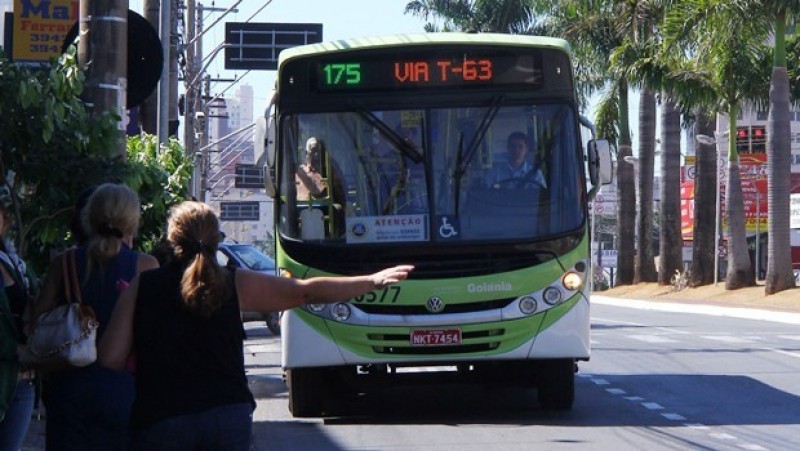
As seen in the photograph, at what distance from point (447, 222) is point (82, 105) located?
175 inches

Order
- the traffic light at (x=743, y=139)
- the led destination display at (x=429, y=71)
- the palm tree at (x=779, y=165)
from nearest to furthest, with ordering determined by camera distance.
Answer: the led destination display at (x=429, y=71), the palm tree at (x=779, y=165), the traffic light at (x=743, y=139)

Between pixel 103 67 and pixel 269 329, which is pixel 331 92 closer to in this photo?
pixel 103 67

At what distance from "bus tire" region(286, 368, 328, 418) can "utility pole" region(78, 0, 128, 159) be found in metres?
4.21

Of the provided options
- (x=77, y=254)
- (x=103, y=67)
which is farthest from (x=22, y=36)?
(x=77, y=254)

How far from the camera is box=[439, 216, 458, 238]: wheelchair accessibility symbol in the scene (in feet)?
43.4

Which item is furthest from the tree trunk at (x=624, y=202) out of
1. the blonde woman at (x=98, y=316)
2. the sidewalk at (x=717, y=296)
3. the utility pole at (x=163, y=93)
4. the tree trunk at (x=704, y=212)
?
the blonde woman at (x=98, y=316)

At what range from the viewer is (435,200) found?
13.4m

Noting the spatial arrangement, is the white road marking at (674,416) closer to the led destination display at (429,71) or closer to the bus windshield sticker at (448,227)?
the bus windshield sticker at (448,227)

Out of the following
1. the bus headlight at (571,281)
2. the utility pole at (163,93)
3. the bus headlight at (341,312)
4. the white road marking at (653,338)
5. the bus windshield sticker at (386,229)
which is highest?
the utility pole at (163,93)

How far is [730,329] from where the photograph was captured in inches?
1163

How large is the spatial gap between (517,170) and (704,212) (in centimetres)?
3992

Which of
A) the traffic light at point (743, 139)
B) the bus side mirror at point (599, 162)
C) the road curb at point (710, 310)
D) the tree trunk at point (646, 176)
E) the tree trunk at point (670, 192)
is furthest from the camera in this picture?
the traffic light at point (743, 139)

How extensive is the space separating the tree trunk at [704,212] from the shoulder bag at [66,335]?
1828 inches

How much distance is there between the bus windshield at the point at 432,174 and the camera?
13273mm
